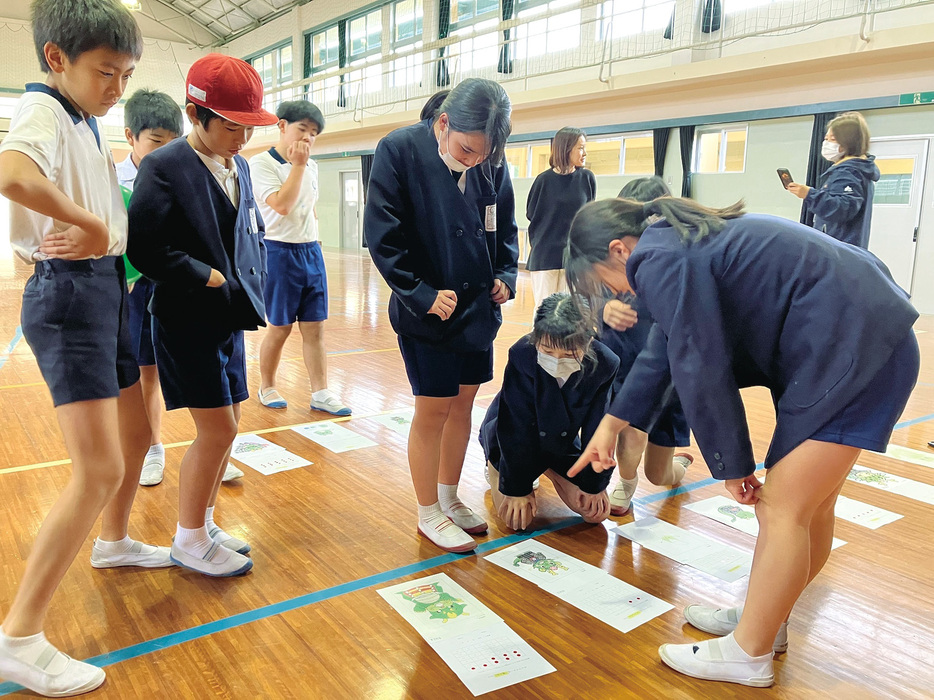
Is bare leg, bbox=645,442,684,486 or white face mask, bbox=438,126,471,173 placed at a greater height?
white face mask, bbox=438,126,471,173

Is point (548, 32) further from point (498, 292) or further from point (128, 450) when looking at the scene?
point (128, 450)

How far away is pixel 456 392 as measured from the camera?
1.99m

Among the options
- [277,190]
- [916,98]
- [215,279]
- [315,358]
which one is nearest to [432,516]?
[215,279]

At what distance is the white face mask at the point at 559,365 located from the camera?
206 centimetres

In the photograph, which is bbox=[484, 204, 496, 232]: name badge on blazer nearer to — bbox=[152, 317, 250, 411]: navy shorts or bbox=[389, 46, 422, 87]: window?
bbox=[152, 317, 250, 411]: navy shorts

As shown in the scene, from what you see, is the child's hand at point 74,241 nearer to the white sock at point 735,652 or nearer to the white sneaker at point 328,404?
the white sock at point 735,652

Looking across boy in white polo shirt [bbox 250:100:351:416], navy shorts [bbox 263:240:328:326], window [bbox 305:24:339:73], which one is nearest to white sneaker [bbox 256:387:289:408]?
boy in white polo shirt [bbox 250:100:351:416]

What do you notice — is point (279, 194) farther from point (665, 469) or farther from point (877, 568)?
point (877, 568)

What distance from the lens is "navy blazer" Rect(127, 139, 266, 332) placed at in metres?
1.59

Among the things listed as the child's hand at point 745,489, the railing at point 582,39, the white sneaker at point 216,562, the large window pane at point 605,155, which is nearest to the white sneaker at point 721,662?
the child's hand at point 745,489

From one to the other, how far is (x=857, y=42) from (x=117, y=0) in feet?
22.7

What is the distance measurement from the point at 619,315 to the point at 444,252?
65 centimetres

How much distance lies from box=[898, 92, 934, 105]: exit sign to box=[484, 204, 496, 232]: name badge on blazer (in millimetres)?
6449

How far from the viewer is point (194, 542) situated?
5.99ft
